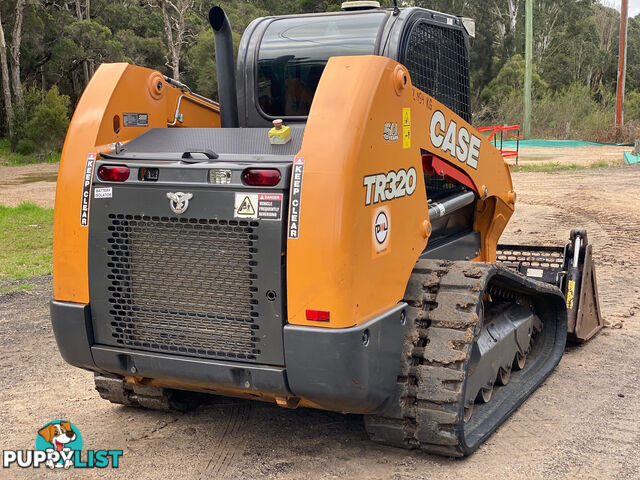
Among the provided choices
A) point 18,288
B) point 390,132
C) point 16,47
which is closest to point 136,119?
point 390,132

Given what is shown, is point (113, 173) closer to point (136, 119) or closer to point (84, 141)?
point (84, 141)

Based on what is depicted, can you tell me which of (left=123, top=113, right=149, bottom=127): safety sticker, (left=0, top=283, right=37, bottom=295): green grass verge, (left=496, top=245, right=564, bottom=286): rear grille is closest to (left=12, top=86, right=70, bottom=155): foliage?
(left=0, top=283, right=37, bottom=295): green grass verge

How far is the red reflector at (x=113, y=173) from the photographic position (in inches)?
148

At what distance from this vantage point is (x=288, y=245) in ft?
11.2

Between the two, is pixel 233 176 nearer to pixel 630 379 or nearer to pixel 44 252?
pixel 630 379

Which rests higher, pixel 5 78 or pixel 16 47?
pixel 16 47

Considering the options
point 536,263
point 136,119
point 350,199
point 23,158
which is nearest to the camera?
point 350,199

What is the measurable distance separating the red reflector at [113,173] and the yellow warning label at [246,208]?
2.16 ft

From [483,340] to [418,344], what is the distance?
75 centimetres

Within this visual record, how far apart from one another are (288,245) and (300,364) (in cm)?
54

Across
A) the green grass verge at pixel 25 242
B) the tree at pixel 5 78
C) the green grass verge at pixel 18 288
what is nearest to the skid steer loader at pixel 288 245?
the green grass verge at pixel 18 288

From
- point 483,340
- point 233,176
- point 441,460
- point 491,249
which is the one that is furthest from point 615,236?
point 233,176

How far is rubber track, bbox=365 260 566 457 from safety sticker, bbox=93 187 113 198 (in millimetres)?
1593

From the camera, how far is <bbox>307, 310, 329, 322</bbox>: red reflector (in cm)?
338
